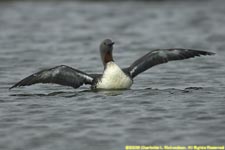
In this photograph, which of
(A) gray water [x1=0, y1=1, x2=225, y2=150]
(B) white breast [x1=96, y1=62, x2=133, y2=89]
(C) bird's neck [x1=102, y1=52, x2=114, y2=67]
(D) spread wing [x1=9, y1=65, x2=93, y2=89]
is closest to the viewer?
(A) gray water [x1=0, y1=1, x2=225, y2=150]

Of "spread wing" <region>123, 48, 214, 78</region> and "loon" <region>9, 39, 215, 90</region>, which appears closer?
"loon" <region>9, 39, 215, 90</region>

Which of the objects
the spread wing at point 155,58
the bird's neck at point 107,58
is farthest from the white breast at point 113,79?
the spread wing at point 155,58

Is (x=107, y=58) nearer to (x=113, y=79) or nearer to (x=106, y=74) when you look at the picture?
(x=106, y=74)

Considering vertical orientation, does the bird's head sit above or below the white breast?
above

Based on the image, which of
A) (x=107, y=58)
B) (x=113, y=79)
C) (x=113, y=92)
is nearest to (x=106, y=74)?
(x=113, y=79)

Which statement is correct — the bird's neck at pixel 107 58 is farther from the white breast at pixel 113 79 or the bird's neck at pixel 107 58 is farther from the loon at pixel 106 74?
the white breast at pixel 113 79

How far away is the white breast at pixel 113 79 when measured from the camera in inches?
455

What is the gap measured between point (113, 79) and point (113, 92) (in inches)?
9.6

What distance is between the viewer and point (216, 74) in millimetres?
13875

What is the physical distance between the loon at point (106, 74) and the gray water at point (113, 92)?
7.8 inches

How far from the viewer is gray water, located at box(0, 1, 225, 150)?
8.73m

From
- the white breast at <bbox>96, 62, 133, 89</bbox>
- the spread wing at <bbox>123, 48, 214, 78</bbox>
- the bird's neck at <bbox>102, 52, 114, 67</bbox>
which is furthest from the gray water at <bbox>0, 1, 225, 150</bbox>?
the bird's neck at <bbox>102, 52, 114, 67</bbox>

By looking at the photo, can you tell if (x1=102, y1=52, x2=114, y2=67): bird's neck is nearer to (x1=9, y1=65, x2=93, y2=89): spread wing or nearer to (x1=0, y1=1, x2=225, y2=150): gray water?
(x1=9, y1=65, x2=93, y2=89): spread wing

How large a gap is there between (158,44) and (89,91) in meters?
7.14
